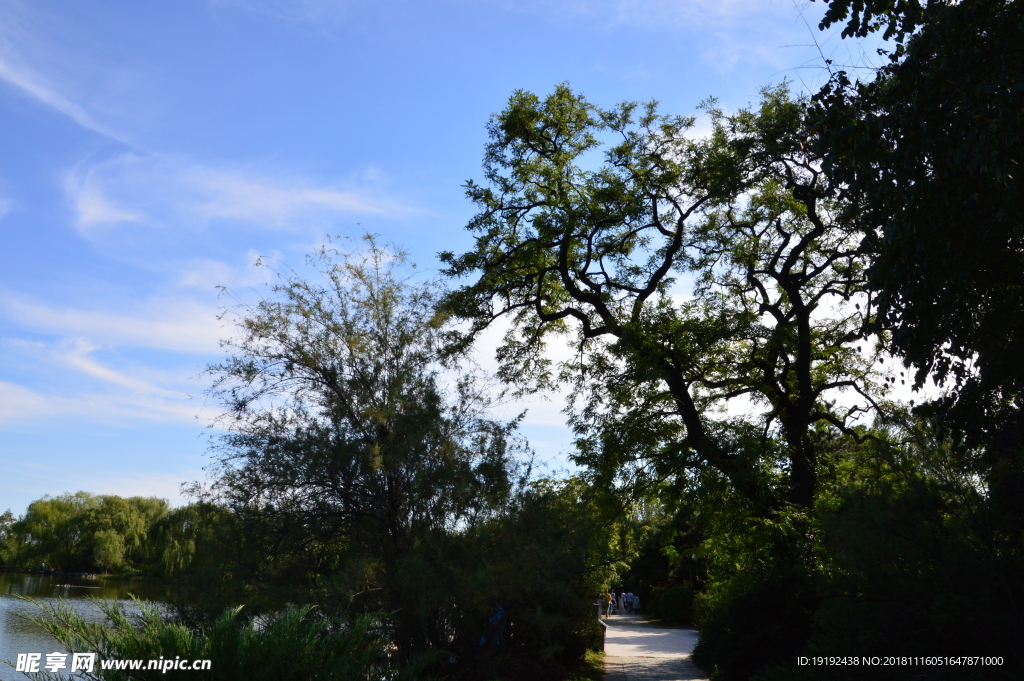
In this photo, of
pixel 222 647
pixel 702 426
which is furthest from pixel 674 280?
pixel 222 647

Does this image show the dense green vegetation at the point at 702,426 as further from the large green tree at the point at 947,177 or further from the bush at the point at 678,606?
the bush at the point at 678,606

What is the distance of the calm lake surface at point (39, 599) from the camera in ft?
30.0

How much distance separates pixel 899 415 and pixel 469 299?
27.7 feet

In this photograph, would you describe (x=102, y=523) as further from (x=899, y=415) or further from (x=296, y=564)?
(x=899, y=415)

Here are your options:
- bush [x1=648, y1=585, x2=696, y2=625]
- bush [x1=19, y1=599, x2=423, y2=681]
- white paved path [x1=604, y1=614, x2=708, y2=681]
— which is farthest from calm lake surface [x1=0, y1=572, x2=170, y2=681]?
bush [x1=648, y1=585, x2=696, y2=625]

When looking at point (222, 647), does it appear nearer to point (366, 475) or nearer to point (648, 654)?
point (366, 475)

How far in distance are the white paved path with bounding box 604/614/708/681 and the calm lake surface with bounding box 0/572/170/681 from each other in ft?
30.9

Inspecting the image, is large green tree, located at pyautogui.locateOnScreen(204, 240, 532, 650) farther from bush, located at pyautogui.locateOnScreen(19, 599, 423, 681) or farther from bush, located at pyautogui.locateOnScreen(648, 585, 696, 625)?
bush, located at pyautogui.locateOnScreen(648, 585, 696, 625)

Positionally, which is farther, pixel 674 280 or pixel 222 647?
pixel 674 280

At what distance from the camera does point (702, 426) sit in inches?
594

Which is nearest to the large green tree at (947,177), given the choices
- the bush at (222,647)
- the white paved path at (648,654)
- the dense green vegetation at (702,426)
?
the dense green vegetation at (702,426)

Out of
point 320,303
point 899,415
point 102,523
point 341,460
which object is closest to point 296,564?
point 341,460

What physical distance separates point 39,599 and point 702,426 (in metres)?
11.8

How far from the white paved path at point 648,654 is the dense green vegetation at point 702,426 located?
139 centimetres
